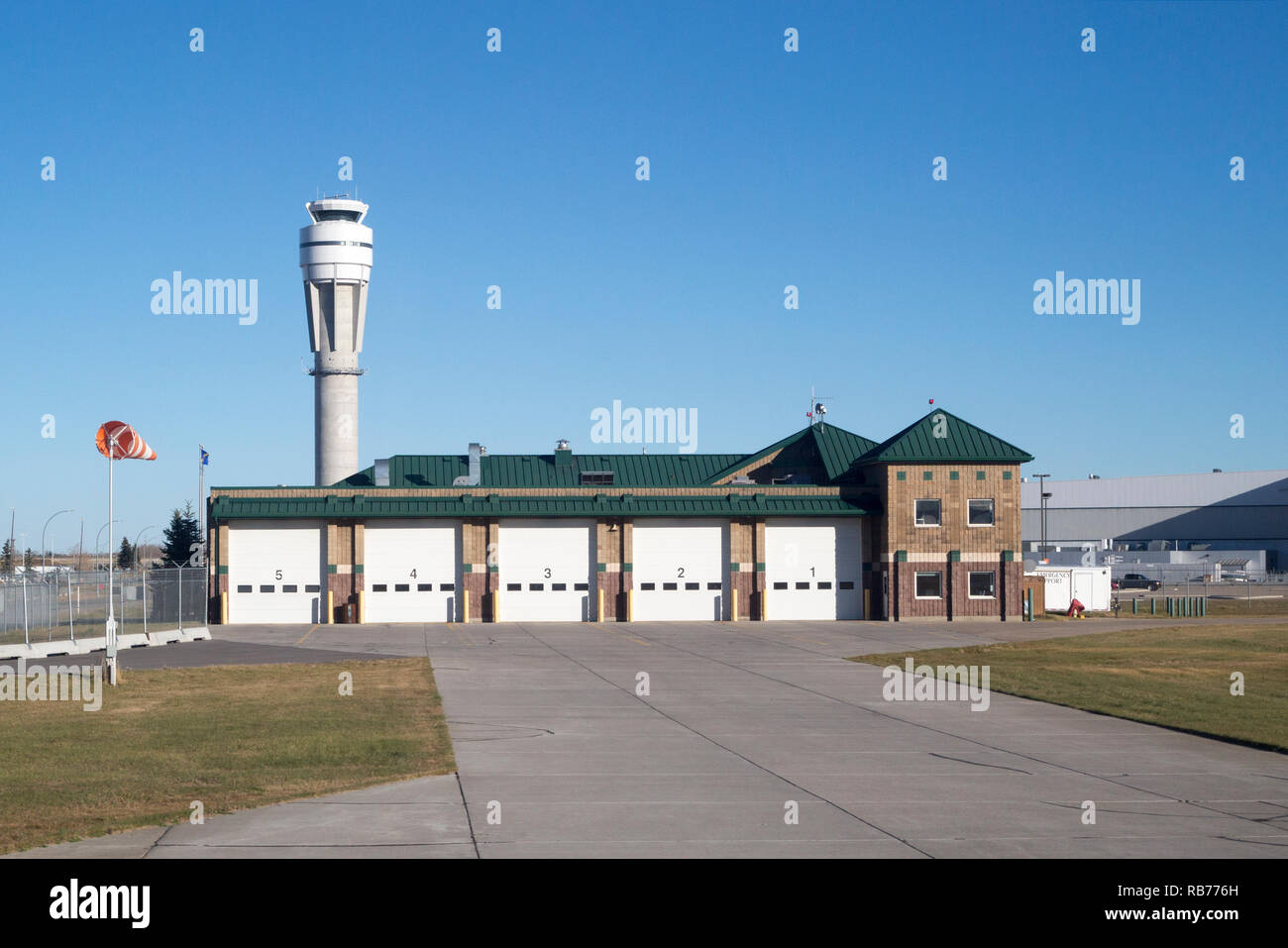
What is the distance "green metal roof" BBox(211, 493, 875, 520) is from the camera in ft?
191

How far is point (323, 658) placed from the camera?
39156mm

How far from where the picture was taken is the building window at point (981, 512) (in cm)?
6075

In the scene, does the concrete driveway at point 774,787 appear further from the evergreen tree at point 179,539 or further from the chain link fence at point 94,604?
the evergreen tree at point 179,539

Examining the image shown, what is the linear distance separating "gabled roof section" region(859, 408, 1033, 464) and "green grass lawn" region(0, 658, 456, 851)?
34673mm

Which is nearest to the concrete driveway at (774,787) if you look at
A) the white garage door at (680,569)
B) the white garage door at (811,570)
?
the white garage door at (680,569)

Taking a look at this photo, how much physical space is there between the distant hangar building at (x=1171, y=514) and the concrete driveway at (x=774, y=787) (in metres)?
120

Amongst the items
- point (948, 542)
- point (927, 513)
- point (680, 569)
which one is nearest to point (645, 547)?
point (680, 569)

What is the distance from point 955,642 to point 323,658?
21.4m

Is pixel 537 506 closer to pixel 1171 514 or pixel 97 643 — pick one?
pixel 97 643

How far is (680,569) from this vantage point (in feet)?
200

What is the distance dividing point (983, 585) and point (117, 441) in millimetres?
41000

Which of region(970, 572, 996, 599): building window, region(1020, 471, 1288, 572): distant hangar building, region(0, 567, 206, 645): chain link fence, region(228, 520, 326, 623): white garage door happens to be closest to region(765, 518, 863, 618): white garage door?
region(970, 572, 996, 599): building window

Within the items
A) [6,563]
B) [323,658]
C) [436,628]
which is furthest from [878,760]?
[6,563]
